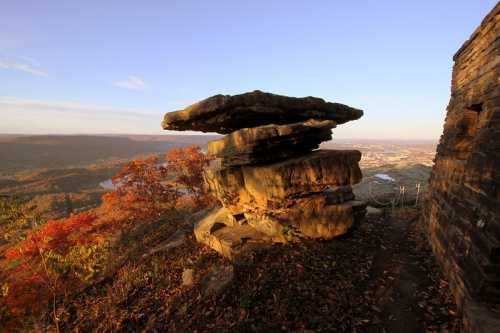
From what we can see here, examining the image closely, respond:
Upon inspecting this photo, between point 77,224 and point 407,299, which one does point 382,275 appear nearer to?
point 407,299

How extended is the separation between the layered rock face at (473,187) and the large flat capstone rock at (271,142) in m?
3.76

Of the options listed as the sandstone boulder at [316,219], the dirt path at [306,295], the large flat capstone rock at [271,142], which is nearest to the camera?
the dirt path at [306,295]

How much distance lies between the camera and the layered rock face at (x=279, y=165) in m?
7.60

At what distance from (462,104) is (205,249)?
34.2 feet

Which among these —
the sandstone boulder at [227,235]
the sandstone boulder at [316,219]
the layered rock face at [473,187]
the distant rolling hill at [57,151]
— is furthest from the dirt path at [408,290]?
the distant rolling hill at [57,151]

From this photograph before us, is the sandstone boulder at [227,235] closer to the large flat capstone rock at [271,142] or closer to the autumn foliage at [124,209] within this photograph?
the large flat capstone rock at [271,142]

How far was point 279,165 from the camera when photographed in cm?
785

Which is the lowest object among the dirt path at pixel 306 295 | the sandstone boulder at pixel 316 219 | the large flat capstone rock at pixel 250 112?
the dirt path at pixel 306 295

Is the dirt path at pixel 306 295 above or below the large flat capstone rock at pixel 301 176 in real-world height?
below

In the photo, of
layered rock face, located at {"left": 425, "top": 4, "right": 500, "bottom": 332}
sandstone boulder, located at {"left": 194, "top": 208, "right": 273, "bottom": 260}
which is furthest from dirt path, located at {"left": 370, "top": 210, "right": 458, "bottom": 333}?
sandstone boulder, located at {"left": 194, "top": 208, "right": 273, "bottom": 260}

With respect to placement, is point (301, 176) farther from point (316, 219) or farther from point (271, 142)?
point (316, 219)

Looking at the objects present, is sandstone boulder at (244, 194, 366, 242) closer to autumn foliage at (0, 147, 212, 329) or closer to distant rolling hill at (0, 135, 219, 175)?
autumn foliage at (0, 147, 212, 329)

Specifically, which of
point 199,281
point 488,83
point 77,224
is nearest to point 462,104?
point 488,83

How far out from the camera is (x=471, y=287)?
14.8 feet
